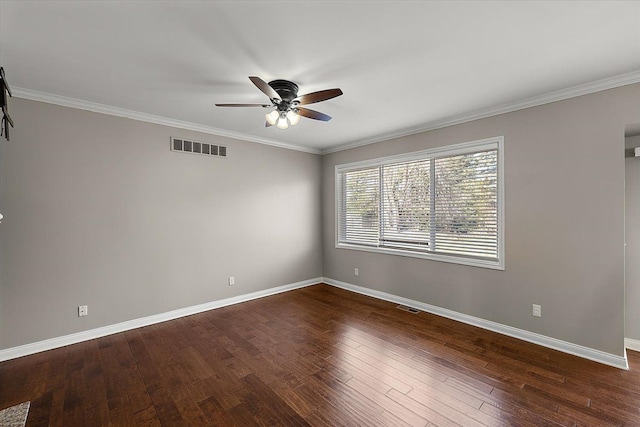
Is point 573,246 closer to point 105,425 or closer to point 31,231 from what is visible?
point 105,425

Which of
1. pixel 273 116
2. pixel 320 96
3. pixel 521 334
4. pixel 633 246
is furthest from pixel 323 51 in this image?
pixel 633 246

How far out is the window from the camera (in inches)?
137

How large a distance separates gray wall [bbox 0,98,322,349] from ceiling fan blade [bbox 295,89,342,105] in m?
2.34

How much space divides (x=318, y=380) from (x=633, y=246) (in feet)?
12.1

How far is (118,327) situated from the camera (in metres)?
3.44

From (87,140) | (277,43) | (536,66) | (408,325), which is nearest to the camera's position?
(277,43)

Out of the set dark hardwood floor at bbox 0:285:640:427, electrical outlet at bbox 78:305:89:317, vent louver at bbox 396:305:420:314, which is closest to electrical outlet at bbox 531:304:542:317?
dark hardwood floor at bbox 0:285:640:427

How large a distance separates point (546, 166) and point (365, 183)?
268 cm

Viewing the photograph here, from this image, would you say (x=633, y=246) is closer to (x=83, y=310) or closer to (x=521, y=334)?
(x=521, y=334)

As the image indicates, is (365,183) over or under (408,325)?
over

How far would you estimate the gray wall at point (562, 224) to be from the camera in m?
2.66

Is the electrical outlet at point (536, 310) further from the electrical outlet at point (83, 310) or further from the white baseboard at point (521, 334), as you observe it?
the electrical outlet at point (83, 310)

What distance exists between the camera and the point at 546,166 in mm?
3039

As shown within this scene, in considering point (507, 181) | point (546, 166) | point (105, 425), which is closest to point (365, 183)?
point (507, 181)
